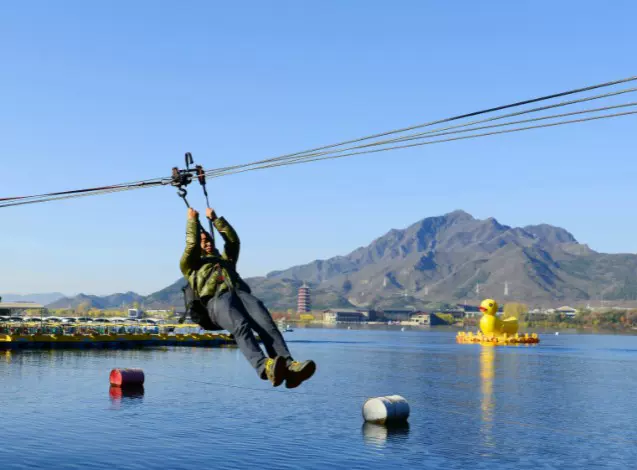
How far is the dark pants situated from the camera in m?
17.5

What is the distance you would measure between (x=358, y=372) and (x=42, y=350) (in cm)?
5531

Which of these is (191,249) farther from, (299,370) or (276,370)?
(299,370)

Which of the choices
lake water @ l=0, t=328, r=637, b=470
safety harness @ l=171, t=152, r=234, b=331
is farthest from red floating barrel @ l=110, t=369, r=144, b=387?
safety harness @ l=171, t=152, r=234, b=331

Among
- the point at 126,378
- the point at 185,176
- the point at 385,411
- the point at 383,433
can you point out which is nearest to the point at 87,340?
the point at 126,378

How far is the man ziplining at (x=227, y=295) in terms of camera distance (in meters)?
17.5

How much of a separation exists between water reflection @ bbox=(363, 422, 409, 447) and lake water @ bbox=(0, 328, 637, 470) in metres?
0.16

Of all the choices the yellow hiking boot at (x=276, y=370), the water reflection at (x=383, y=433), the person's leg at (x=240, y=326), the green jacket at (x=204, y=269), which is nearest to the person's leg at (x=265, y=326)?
the person's leg at (x=240, y=326)

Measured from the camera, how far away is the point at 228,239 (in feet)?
63.2

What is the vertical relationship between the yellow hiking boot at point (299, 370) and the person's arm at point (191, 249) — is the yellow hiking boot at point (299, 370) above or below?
below

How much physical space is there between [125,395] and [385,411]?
2740cm

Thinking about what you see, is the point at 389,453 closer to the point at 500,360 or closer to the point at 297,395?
the point at 297,395

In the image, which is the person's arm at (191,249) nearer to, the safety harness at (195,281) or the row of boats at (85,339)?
the safety harness at (195,281)

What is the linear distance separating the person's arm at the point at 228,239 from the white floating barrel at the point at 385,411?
40404 millimetres

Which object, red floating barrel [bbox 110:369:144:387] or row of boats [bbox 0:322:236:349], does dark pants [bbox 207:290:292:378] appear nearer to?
red floating barrel [bbox 110:369:144:387]
